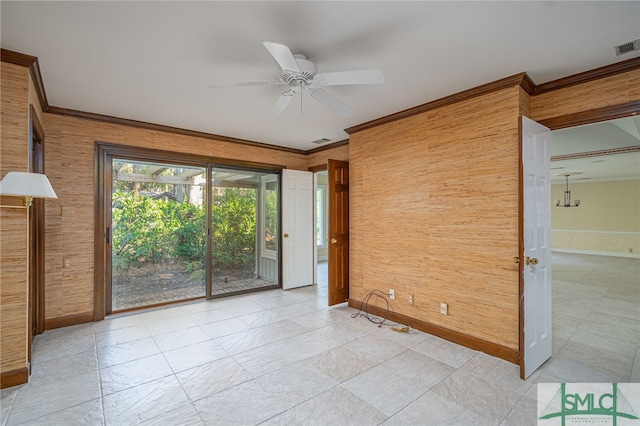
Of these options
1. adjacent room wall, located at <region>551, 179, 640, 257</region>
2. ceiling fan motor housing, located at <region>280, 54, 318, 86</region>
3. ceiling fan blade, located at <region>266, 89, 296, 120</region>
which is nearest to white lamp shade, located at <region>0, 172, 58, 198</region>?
ceiling fan blade, located at <region>266, 89, 296, 120</region>

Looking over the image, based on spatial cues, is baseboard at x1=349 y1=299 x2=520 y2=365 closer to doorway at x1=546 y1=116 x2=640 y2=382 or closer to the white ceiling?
doorway at x1=546 y1=116 x2=640 y2=382

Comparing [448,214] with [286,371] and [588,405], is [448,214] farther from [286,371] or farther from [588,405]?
[286,371]

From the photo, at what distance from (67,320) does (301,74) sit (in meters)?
4.09

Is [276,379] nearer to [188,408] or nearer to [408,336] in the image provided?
[188,408]

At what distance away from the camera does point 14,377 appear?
2389 mm

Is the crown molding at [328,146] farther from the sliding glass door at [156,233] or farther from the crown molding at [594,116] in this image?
the crown molding at [594,116]

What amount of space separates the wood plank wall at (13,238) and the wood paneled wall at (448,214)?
359cm

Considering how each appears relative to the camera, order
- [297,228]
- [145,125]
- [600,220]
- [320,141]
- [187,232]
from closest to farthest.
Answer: [145,125], [187,232], [320,141], [297,228], [600,220]

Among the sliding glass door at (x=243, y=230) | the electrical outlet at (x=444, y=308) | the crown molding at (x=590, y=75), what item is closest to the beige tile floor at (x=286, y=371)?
the electrical outlet at (x=444, y=308)

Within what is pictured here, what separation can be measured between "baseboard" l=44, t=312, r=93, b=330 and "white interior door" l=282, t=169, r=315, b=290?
113 inches

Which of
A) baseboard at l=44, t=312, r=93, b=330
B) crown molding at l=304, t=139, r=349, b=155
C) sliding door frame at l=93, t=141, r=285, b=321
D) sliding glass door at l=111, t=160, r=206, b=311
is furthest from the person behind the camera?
crown molding at l=304, t=139, r=349, b=155

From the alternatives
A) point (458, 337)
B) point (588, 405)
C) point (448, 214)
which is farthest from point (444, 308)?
point (588, 405)

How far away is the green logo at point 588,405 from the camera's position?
2.08m

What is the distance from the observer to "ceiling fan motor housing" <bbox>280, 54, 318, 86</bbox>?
2.11m
